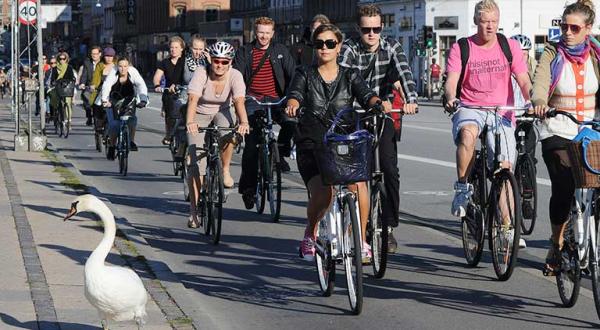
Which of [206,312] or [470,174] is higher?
Result: [470,174]

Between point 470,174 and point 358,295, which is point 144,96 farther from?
point 358,295

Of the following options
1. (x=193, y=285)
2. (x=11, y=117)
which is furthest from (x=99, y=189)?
(x=11, y=117)

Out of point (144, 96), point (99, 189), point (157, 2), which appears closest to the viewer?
point (99, 189)

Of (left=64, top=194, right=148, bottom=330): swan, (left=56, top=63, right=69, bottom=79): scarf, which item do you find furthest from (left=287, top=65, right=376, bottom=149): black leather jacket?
(left=56, top=63, right=69, bottom=79): scarf

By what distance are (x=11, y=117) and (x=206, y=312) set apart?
36.0 m

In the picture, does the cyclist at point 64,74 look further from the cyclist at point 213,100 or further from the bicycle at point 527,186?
the bicycle at point 527,186

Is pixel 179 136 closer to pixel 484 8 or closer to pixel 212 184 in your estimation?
pixel 212 184

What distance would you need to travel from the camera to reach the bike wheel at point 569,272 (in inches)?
360

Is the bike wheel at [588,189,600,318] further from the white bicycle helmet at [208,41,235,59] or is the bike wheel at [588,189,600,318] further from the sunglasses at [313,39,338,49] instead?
the white bicycle helmet at [208,41,235,59]

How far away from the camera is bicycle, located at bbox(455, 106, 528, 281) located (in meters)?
10.4

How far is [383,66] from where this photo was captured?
39.4 ft

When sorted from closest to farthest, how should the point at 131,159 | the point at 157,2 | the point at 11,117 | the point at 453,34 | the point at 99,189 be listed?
the point at 99,189 → the point at 131,159 → the point at 11,117 → the point at 453,34 → the point at 157,2

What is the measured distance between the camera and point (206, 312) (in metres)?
9.50

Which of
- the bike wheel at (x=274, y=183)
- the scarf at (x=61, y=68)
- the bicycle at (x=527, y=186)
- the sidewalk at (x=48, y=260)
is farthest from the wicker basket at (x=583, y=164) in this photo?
the scarf at (x=61, y=68)
